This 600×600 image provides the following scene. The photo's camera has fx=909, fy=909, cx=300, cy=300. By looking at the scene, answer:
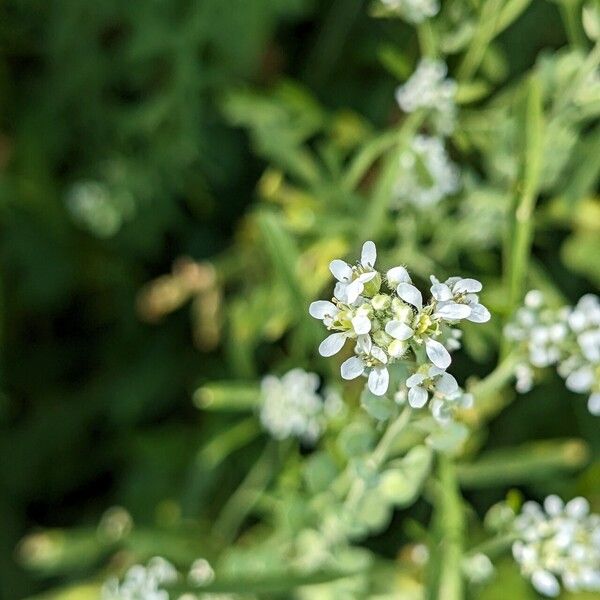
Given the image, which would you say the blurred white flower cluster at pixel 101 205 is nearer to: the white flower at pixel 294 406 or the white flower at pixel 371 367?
the white flower at pixel 294 406

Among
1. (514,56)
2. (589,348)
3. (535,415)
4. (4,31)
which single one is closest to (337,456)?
(589,348)

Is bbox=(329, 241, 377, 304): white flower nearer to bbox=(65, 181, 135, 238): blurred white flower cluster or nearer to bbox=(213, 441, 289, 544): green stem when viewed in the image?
bbox=(213, 441, 289, 544): green stem

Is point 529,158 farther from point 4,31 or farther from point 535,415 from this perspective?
point 4,31

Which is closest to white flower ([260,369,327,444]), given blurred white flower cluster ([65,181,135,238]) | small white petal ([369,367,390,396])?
small white petal ([369,367,390,396])

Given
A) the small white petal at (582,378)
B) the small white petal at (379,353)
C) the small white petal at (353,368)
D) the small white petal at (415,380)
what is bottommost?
the small white petal at (582,378)

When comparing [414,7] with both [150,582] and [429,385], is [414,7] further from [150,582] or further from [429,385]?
[150,582]

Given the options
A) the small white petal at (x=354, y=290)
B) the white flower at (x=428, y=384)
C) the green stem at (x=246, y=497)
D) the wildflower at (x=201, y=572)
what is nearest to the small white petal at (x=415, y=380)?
the white flower at (x=428, y=384)
